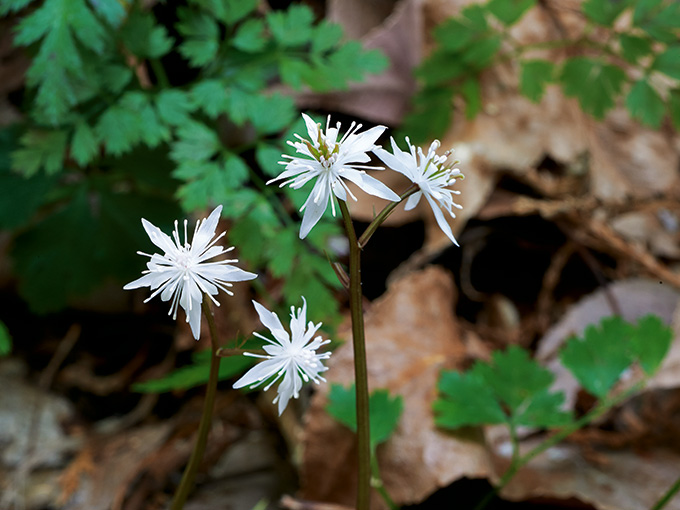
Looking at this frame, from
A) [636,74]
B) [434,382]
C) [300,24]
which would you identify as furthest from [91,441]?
[636,74]

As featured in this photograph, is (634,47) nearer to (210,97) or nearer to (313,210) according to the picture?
(210,97)

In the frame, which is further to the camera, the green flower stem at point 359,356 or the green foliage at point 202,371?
the green foliage at point 202,371

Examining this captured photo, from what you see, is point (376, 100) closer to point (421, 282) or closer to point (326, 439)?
point (421, 282)

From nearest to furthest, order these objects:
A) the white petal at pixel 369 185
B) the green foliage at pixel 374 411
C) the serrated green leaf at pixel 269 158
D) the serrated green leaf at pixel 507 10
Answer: the white petal at pixel 369 185 → the green foliage at pixel 374 411 → the serrated green leaf at pixel 269 158 → the serrated green leaf at pixel 507 10

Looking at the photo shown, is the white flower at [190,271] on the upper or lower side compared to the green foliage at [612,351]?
lower

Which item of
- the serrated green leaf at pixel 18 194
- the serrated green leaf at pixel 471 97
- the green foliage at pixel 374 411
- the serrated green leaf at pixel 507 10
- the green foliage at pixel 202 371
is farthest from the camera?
the serrated green leaf at pixel 471 97

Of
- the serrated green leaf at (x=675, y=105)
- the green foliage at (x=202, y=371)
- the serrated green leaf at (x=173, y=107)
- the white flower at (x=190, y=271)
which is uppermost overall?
the serrated green leaf at (x=675, y=105)

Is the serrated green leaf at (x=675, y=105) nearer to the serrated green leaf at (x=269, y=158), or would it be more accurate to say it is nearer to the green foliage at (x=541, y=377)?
the green foliage at (x=541, y=377)

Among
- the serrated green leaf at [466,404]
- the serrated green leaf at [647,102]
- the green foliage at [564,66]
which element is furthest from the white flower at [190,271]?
the serrated green leaf at [647,102]
